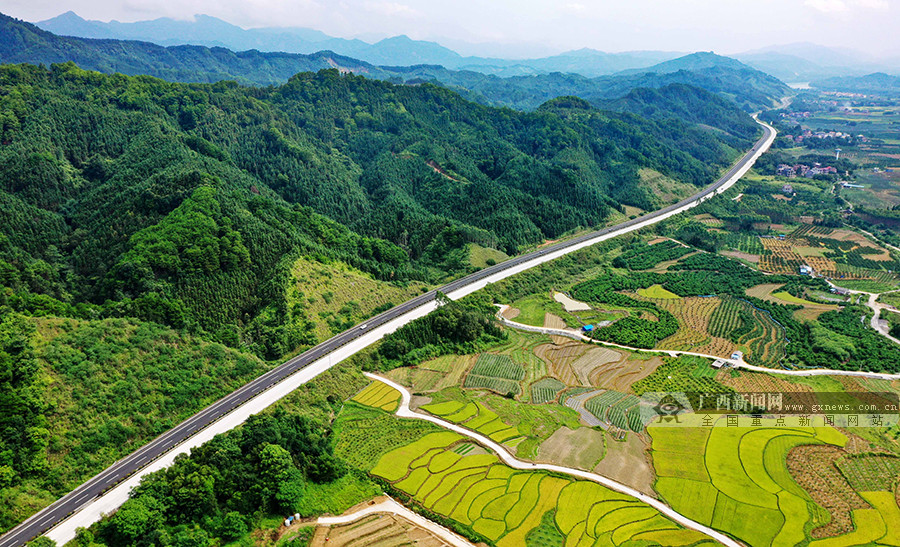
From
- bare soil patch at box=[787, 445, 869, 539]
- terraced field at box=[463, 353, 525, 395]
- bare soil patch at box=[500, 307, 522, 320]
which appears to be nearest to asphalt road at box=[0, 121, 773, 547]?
bare soil patch at box=[500, 307, 522, 320]

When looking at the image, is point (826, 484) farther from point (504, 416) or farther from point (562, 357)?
point (562, 357)

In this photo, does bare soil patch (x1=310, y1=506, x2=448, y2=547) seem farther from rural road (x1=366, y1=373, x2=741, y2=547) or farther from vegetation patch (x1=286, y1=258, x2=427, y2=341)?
vegetation patch (x1=286, y1=258, x2=427, y2=341)

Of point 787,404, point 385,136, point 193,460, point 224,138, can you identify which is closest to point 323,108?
point 385,136

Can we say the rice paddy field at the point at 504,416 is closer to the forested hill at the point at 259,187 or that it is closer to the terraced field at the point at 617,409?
the terraced field at the point at 617,409

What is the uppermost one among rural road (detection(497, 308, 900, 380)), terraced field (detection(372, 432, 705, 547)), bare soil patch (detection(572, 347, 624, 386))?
rural road (detection(497, 308, 900, 380))

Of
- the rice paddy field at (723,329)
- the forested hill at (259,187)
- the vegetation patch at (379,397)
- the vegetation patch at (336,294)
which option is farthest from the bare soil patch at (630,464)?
the forested hill at (259,187)

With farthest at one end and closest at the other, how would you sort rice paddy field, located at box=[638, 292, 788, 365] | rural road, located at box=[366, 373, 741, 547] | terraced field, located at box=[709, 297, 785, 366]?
rice paddy field, located at box=[638, 292, 788, 365] → terraced field, located at box=[709, 297, 785, 366] → rural road, located at box=[366, 373, 741, 547]
